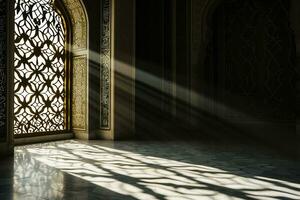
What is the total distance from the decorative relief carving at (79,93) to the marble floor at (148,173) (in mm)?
954

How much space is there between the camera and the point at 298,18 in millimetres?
6141

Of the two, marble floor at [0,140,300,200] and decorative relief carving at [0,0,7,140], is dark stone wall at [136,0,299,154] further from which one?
decorative relief carving at [0,0,7,140]

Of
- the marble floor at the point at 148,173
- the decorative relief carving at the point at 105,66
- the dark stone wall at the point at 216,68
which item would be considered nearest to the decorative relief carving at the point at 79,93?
the decorative relief carving at the point at 105,66

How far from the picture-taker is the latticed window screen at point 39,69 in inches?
186

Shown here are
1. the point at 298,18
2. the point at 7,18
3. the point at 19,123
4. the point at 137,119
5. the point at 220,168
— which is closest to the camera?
the point at 220,168

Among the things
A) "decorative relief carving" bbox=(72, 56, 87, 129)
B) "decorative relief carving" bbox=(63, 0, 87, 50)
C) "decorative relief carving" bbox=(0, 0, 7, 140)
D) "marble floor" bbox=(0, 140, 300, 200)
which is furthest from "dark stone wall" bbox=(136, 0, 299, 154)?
"decorative relief carving" bbox=(0, 0, 7, 140)

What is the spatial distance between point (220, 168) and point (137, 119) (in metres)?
3.52

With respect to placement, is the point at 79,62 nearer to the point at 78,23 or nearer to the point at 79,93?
the point at 79,93

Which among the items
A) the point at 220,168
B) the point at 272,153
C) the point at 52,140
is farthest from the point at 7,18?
the point at 272,153

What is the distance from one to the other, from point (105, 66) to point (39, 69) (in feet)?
3.04

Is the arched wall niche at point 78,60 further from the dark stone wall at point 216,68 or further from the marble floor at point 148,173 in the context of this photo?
the dark stone wall at point 216,68

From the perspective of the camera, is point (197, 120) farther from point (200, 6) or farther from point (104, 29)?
point (104, 29)

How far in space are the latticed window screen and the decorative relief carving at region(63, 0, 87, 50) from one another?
0.17m

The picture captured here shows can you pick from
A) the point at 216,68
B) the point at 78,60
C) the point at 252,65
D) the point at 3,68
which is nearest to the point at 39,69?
the point at 78,60
